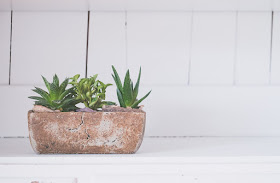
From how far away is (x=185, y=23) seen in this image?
1658 millimetres

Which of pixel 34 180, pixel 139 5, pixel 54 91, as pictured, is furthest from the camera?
pixel 139 5

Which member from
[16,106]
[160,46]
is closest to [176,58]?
[160,46]

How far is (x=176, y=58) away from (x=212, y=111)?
9.6 inches

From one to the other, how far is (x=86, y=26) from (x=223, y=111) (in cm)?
61

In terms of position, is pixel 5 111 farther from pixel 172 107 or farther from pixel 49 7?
pixel 172 107

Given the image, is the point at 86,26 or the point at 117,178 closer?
the point at 117,178

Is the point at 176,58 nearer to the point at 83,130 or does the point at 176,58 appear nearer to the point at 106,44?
the point at 106,44

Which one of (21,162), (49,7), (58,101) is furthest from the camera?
(49,7)

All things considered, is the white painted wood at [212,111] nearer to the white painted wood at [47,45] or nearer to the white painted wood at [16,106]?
the white painted wood at [47,45]

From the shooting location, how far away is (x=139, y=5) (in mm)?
1571

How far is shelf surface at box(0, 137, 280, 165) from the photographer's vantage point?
40.8 inches

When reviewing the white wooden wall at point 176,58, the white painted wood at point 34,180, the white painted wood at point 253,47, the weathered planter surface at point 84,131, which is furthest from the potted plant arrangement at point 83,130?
the white painted wood at point 253,47

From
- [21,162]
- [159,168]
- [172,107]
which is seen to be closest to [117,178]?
[159,168]

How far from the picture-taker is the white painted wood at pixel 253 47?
1656 mm
